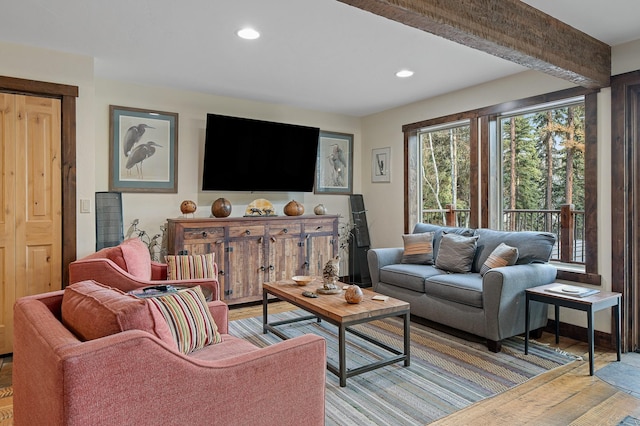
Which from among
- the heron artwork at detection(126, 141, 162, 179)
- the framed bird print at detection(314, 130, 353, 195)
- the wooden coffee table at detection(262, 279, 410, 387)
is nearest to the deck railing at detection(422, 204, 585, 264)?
the wooden coffee table at detection(262, 279, 410, 387)

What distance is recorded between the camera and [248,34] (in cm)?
290

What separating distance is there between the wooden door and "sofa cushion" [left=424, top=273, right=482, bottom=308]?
320cm

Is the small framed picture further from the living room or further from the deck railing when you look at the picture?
the deck railing

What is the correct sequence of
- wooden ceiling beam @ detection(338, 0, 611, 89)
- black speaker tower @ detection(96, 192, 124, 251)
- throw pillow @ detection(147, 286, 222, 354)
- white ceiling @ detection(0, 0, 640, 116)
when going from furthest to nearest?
black speaker tower @ detection(96, 192, 124, 251) → white ceiling @ detection(0, 0, 640, 116) → wooden ceiling beam @ detection(338, 0, 611, 89) → throw pillow @ detection(147, 286, 222, 354)

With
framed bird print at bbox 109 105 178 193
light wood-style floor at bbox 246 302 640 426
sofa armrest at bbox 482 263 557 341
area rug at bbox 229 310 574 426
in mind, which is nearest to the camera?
light wood-style floor at bbox 246 302 640 426

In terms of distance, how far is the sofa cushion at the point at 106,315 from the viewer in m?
1.29

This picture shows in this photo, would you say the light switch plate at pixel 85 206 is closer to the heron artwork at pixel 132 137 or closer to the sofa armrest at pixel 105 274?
the sofa armrest at pixel 105 274

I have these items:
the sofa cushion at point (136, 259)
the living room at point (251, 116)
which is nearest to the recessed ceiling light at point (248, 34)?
the living room at point (251, 116)

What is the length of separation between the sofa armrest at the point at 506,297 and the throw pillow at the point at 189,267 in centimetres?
244

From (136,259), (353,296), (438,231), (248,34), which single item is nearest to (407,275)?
(438,231)

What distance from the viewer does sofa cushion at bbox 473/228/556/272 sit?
3.43m

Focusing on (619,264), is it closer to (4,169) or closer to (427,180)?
(427,180)

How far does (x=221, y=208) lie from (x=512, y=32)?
323cm

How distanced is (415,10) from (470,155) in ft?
9.01
